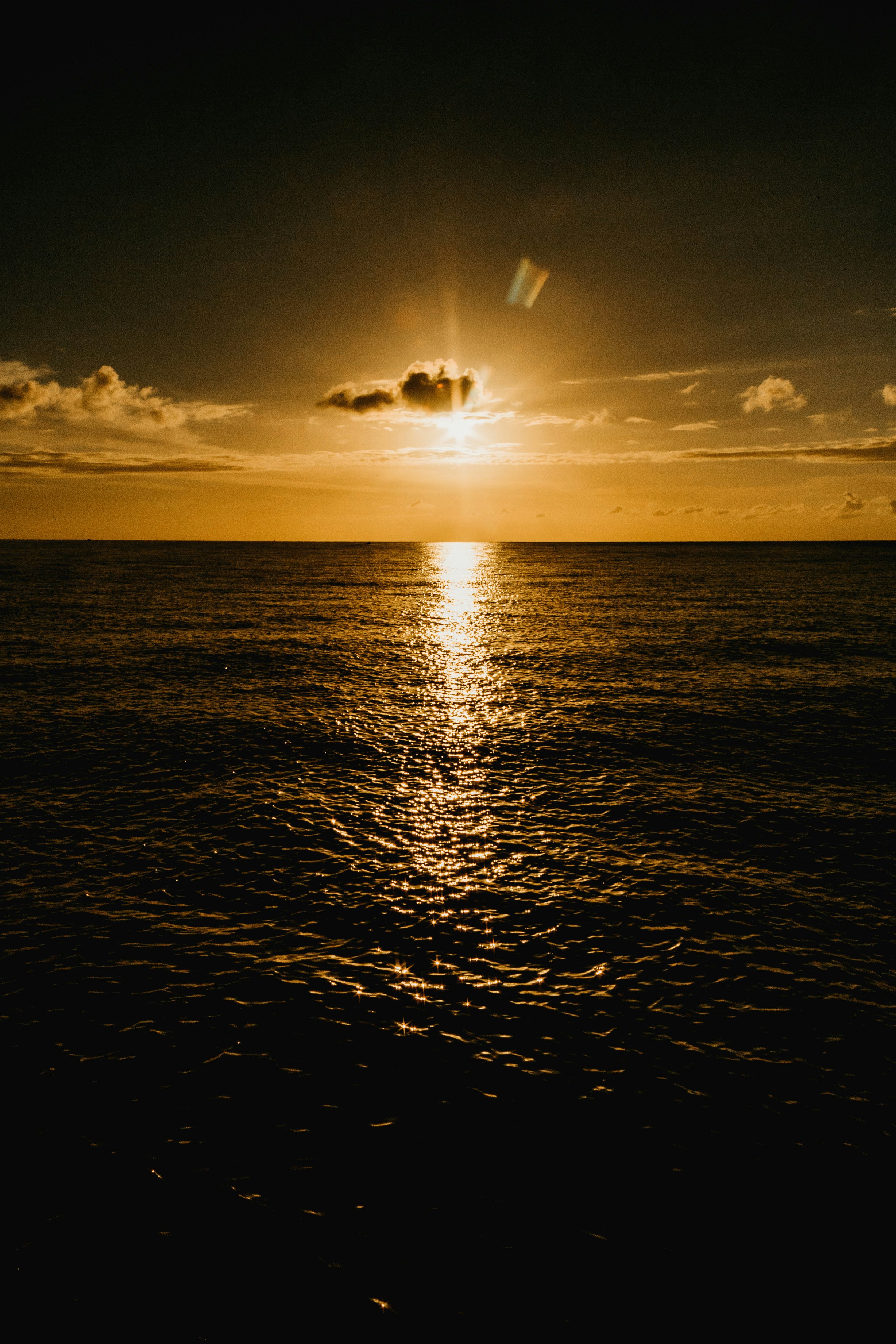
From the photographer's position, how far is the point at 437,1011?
12.6m

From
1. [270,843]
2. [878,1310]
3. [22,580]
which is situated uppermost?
[22,580]

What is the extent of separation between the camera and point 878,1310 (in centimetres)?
796

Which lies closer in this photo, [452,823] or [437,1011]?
[437,1011]

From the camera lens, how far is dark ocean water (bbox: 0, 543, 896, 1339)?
28.1ft

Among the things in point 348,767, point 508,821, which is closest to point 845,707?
point 508,821

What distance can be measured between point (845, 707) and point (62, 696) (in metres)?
40.0

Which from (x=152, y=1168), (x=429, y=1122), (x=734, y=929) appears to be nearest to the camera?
(x=152, y=1168)

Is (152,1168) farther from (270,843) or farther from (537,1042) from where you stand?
(270,843)

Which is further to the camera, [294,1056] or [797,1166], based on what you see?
[294,1056]

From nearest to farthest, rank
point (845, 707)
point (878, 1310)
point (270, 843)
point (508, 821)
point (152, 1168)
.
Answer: point (878, 1310)
point (152, 1168)
point (270, 843)
point (508, 821)
point (845, 707)

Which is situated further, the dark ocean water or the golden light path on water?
the golden light path on water

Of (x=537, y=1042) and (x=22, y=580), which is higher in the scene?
(x=22, y=580)

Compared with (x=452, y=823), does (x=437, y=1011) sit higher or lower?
lower

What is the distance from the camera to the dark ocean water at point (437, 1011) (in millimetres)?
8555
